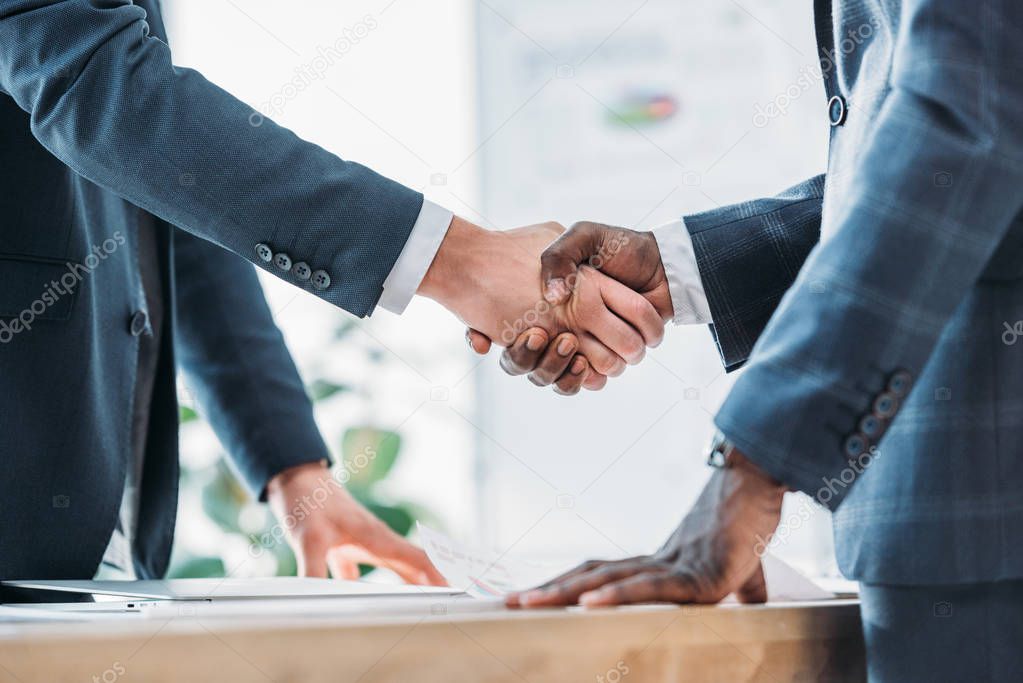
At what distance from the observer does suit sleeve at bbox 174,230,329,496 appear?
4.39ft

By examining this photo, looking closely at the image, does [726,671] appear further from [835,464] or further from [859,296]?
[859,296]

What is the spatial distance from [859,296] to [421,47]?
104 inches

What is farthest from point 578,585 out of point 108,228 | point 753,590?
point 108,228

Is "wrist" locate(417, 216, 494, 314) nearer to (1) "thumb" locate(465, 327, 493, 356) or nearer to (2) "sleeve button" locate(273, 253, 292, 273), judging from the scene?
(1) "thumb" locate(465, 327, 493, 356)

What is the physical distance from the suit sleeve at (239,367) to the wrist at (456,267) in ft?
1.04

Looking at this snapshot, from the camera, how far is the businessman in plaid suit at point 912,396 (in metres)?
0.64

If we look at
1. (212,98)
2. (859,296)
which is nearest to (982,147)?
(859,296)

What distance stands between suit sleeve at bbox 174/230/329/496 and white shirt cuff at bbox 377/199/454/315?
0.37 meters

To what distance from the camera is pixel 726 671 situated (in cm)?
70

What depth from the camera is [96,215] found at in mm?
1080

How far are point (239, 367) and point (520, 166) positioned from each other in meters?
1.91

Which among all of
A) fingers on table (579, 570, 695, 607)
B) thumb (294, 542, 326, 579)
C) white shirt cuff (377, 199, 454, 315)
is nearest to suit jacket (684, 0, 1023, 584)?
fingers on table (579, 570, 695, 607)

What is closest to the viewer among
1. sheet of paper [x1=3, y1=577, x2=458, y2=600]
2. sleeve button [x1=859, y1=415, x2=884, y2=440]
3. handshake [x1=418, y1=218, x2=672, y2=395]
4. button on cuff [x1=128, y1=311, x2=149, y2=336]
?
sleeve button [x1=859, y1=415, x2=884, y2=440]

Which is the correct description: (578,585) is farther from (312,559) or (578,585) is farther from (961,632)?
(312,559)
